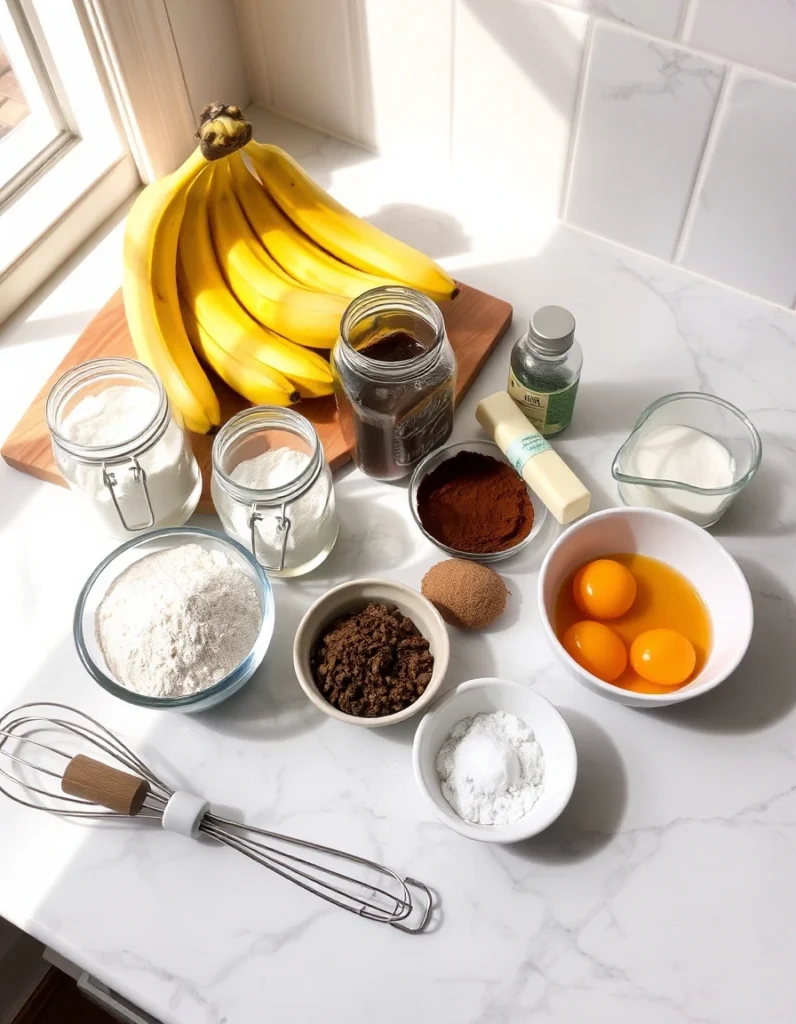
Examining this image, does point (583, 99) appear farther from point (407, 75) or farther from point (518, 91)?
point (407, 75)

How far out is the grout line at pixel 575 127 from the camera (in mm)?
908

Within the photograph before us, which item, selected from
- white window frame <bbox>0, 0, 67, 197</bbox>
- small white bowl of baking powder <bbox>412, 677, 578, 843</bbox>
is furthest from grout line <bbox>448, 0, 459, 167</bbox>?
small white bowl of baking powder <bbox>412, 677, 578, 843</bbox>

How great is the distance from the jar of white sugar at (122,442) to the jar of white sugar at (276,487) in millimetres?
47

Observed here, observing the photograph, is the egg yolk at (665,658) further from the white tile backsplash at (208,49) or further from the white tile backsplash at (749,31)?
the white tile backsplash at (208,49)

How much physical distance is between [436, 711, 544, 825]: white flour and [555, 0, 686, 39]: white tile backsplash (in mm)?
631

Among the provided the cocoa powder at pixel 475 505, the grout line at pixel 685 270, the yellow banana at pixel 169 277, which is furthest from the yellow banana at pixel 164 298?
the grout line at pixel 685 270

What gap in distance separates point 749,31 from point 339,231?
1.38 feet

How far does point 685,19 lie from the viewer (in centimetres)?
84

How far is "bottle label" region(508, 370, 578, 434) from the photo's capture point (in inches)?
35.1

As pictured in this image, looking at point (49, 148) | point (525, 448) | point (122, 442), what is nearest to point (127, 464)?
point (122, 442)

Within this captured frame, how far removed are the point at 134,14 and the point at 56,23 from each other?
0.26ft

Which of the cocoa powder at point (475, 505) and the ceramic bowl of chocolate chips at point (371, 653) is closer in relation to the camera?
the ceramic bowl of chocolate chips at point (371, 653)

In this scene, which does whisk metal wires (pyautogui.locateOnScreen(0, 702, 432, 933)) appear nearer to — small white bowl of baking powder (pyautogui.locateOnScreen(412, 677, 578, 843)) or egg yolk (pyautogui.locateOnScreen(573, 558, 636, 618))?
small white bowl of baking powder (pyautogui.locateOnScreen(412, 677, 578, 843))

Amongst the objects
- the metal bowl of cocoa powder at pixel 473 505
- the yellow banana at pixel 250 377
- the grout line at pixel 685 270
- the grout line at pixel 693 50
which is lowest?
the metal bowl of cocoa powder at pixel 473 505
